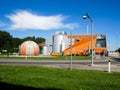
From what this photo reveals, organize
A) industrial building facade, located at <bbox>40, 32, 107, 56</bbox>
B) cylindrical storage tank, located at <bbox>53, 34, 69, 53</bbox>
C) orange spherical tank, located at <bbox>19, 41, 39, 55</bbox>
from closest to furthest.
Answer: orange spherical tank, located at <bbox>19, 41, 39, 55</bbox>
industrial building facade, located at <bbox>40, 32, 107, 56</bbox>
cylindrical storage tank, located at <bbox>53, 34, 69, 53</bbox>

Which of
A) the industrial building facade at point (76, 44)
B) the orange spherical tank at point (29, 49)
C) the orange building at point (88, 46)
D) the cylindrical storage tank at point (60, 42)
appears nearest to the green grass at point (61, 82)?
the orange spherical tank at point (29, 49)

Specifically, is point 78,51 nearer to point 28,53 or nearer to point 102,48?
point 102,48

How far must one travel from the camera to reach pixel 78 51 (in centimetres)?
10362

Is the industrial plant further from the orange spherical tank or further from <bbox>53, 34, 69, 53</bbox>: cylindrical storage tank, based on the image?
the orange spherical tank

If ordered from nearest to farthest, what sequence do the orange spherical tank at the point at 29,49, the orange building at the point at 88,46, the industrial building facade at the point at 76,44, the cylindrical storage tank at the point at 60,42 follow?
the orange spherical tank at the point at 29,49 → the orange building at the point at 88,46 → the industrial building facade at the point at 76,44 → the cylindrical storage tank at the point at 60,42

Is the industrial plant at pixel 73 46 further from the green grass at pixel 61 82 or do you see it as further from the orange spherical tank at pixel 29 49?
the green grass at pixel 61 82

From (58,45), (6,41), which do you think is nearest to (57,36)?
(58,45)

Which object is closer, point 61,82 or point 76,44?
point 61,82

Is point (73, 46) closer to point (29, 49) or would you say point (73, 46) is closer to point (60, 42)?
point (60, 42)

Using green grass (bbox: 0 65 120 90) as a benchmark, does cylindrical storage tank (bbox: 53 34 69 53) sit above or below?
above

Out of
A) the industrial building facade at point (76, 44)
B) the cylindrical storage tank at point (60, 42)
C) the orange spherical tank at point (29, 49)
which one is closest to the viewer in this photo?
the orange spherical tank at point (29, 49)

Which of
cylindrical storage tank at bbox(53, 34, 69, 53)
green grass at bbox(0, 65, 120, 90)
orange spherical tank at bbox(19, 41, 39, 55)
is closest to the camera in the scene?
green grass at bbox(0, 65, 120, 90)

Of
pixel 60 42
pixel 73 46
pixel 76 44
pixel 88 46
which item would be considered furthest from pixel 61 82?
pixel 60 42

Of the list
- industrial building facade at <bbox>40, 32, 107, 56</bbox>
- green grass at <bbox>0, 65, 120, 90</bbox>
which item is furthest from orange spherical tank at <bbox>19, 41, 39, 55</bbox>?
green grass at <bbox>0, 65, 120, 90</bbox>
